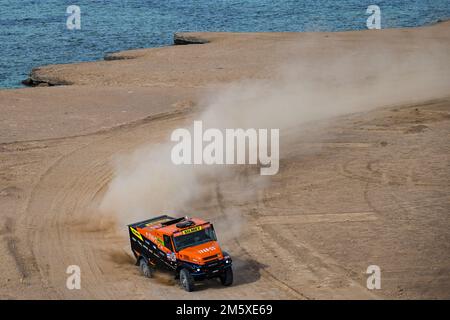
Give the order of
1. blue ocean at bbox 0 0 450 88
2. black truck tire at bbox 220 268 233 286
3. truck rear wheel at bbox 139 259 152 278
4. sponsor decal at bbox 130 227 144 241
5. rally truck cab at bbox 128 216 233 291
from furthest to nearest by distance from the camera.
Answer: blue ocean at bbox 0 0 450 88, sponsor decal at bbox 130 227 144 241, truck rear wheel at bbox 139 259 152 278, black truck tire at bbox 220 268 233 286, rally truck cab at bbox 128 216 233 291

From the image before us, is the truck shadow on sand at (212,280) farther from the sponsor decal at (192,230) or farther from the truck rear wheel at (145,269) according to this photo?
the sponsor decal at (192,230)

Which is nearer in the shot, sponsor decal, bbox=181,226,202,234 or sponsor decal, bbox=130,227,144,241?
sponsor decal, bbox=181,226,202,234

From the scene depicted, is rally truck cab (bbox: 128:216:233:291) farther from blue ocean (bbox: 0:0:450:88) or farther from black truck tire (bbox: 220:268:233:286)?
blue ocean (bbox: 0:0:450:88)

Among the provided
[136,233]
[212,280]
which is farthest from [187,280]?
[136,233]

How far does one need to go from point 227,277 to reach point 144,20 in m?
60.8

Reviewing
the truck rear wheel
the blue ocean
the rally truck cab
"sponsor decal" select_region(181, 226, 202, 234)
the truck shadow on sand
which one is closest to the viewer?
the rally truck cab

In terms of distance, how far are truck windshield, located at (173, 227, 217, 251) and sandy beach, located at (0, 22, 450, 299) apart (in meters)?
1.28

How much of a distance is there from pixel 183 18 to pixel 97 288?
200 ft

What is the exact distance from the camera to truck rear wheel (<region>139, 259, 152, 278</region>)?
80.6ft

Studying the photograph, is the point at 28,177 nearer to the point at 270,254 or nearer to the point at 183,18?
the point at 270,254

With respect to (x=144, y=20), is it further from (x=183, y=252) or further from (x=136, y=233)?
(x=183, y=252)

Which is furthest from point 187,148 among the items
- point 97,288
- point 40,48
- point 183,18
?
point 183,18

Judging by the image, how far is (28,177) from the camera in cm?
3472

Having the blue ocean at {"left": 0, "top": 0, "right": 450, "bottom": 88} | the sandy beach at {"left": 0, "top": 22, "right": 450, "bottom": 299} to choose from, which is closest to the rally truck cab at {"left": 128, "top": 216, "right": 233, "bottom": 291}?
the sandy beach at {"left": 0, "top": 22, "right": 450, "bottom": 299}
